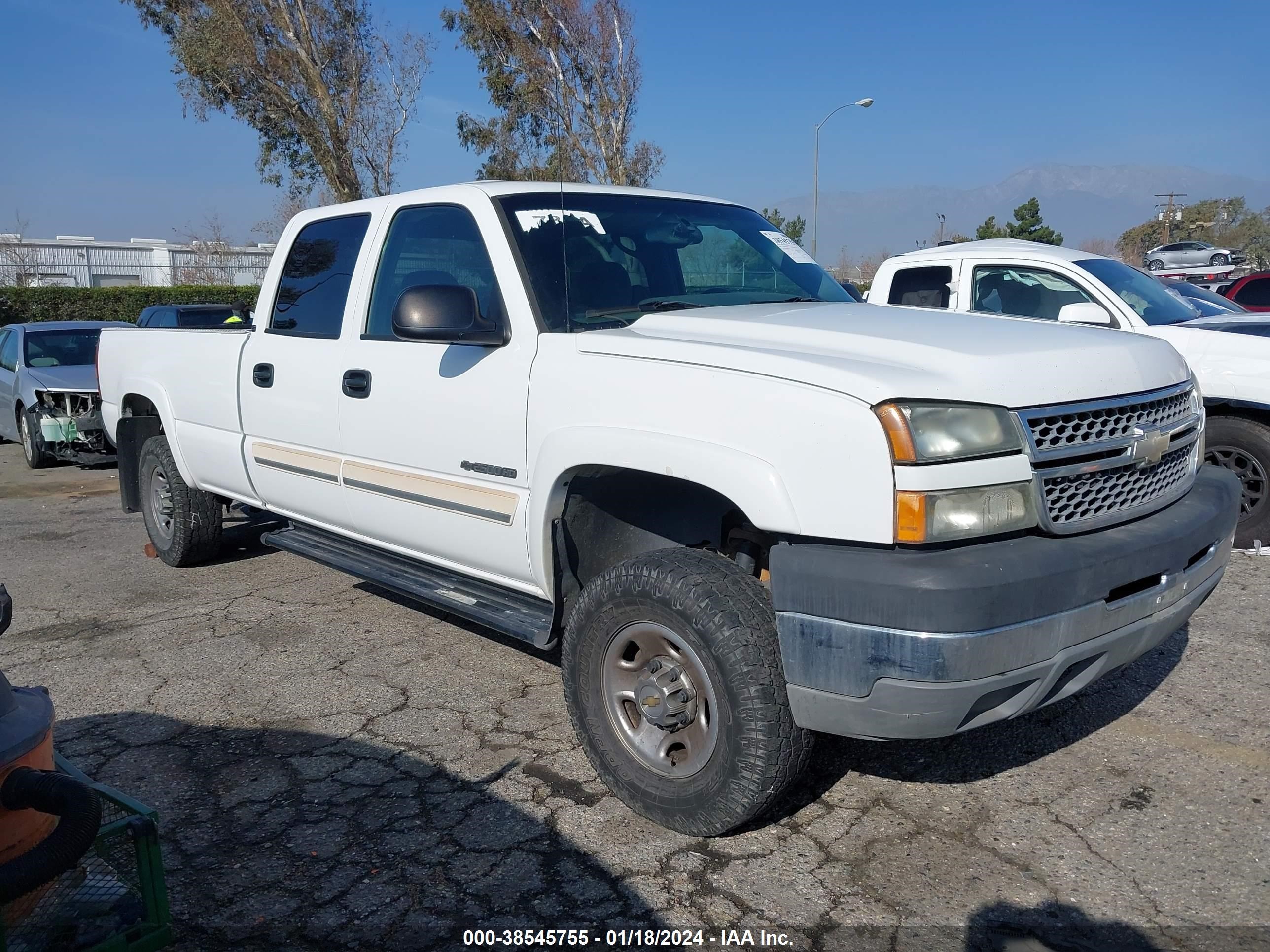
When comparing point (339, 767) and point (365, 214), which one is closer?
point (339, 767)

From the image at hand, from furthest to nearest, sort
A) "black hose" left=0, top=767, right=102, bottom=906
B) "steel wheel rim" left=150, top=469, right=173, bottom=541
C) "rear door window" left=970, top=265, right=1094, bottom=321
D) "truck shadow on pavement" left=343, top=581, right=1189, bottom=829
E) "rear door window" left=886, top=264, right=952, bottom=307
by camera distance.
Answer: "rear door window" left=886, top=264, right=952, bottom=307 < "rear door window" left=970, top=265, right=1094, bottom=321 < "steel wheel rim" left=150, top=469, right=173, bottom=541 < "truck shadow on pavement" left=343, top=581, right=1189, bottom=829 < "black hose" left=0, top=767, right=102, bottom=906

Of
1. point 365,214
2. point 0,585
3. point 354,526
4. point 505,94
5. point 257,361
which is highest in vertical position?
point 505,94

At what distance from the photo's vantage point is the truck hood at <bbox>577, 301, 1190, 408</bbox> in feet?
8.94

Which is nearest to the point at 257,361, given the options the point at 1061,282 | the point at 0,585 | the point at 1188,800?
the point at 0,585

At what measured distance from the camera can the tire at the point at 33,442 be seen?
11.2 meters

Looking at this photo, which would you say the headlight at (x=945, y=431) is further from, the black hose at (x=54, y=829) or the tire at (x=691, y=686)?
the black hose at (x=54, y=829)

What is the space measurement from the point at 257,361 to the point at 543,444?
2.20 meters

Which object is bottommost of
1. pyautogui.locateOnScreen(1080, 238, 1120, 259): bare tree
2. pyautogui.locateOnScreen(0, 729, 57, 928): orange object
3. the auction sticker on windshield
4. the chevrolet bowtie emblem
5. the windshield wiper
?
pyautogui.locateOnScreen(0, 729, 57, 928): orange object

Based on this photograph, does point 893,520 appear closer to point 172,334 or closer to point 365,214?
point 365,214

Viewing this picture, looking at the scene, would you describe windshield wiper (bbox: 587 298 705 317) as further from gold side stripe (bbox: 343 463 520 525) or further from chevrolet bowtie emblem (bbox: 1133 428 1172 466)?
chevrolet bowtie emblem (bbox: 1133 428 1172 466)

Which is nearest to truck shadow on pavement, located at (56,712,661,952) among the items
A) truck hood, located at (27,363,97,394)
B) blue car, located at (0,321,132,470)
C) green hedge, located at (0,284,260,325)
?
blue car, located at (0,321,132,470)

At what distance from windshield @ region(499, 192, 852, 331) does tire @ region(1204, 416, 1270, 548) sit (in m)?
3.20

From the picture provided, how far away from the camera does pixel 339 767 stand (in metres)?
3.71

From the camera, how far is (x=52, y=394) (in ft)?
37.1
